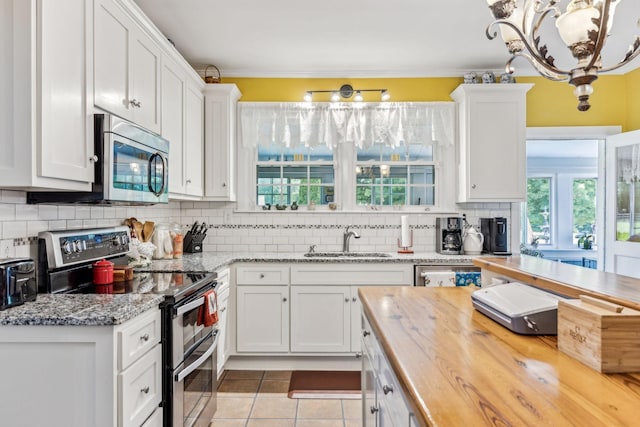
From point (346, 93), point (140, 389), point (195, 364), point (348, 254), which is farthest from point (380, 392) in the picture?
point (346, 93)

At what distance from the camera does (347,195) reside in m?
3.79

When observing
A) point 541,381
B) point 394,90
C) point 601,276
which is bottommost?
point 541,381

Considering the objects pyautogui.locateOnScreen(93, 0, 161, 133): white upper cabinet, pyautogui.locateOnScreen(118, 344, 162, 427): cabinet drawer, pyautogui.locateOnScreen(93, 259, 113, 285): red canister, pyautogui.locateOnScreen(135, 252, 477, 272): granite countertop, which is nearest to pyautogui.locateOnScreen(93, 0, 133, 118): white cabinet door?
pyautogui.locateOnScreen(93, 0, 161, 133): white upper cabinet

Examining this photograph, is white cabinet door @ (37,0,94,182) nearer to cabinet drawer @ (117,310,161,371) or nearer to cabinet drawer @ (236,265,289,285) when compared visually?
cabinet drawer @ (117,310,161,371)

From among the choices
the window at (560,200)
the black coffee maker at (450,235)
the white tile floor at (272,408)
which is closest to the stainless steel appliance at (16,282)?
the white tile floor at (272,408)

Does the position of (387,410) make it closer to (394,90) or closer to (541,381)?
(541,381)

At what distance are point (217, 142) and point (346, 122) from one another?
1.19 metres

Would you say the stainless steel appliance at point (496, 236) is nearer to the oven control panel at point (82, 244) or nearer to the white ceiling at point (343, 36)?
the white ceiling at point (343, 36)

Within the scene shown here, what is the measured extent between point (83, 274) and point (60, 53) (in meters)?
1.09

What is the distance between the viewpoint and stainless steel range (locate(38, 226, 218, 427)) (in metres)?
1.77

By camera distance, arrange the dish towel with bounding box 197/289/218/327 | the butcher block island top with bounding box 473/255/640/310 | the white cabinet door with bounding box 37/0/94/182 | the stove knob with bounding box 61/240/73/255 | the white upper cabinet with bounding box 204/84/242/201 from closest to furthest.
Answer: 1. the butcher block island top with bounding box 473/255/640/310
2. the white cabinet door with bounding box 37/0/94/182
3. the stove knob with bounding box 61/240/73/255
4. the dish towel with bounding box 197/289/218/327
5. the white upper cabinet with bounding box 204/84/242/201

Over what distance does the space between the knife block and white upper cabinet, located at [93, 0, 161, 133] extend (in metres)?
1.23

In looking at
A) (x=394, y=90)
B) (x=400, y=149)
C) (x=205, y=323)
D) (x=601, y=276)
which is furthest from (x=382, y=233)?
(x=601, y=276)

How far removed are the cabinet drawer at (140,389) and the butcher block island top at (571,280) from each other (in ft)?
4.99
